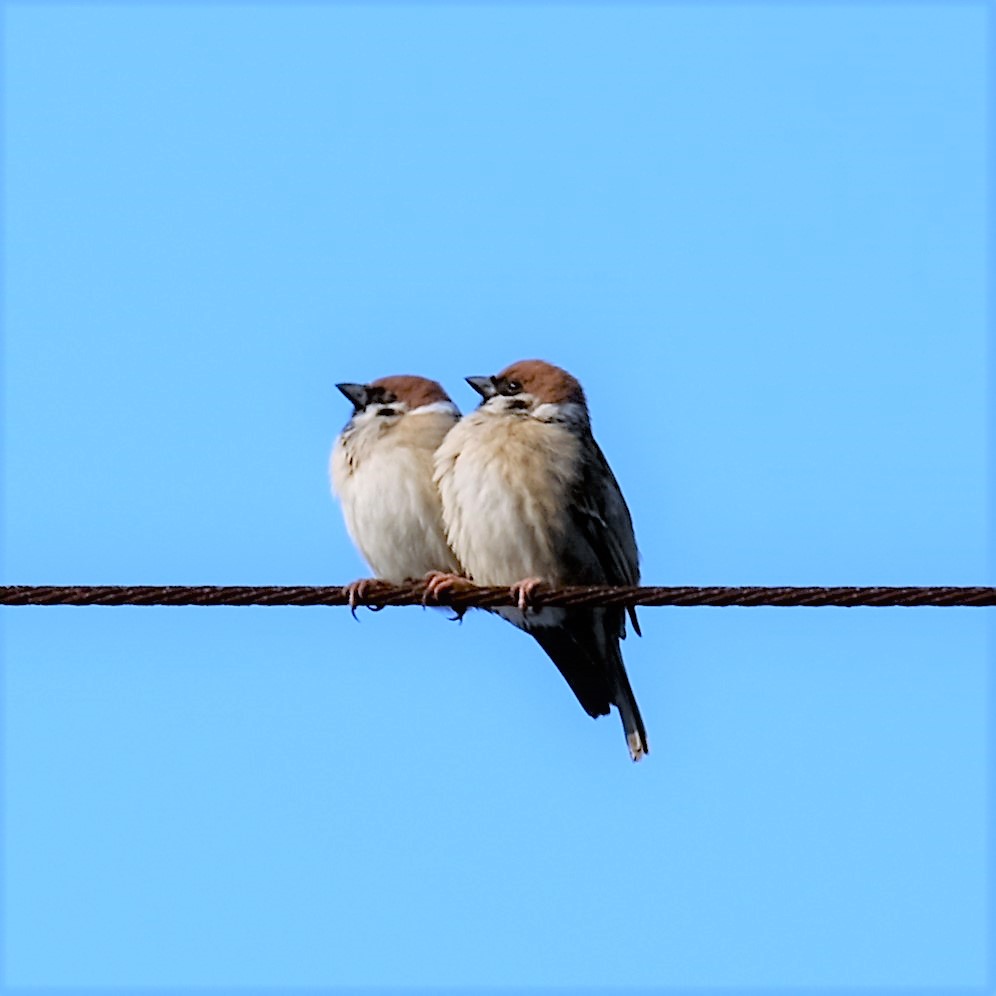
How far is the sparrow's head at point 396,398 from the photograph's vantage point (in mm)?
9688

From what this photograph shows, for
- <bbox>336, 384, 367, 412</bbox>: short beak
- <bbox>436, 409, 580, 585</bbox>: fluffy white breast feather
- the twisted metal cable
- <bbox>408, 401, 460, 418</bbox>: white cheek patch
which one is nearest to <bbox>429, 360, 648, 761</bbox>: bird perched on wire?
<bbox>436, 409, 580, 585</bbox>: fluffy white breast feather

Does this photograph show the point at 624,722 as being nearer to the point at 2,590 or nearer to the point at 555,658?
the point at 555,658

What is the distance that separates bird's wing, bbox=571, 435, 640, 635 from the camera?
8977 millimetres

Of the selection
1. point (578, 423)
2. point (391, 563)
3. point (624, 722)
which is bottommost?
point (624, 722)

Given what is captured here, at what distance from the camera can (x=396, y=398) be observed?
9750 mm

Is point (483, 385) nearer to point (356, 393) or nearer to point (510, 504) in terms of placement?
point (356, 393)

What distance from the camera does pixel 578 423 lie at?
9.27 metres

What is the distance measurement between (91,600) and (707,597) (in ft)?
6.55

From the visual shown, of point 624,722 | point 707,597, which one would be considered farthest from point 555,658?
point 707,597

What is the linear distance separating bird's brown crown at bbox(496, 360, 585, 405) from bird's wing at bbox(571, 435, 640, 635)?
22 centimetres

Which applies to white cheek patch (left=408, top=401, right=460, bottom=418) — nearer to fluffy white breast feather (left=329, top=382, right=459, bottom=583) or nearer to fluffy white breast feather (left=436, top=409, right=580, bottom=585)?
fluffy white breast feather (left=329, top=382, right=459, bottom=583)

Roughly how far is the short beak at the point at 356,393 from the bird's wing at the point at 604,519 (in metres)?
1.16

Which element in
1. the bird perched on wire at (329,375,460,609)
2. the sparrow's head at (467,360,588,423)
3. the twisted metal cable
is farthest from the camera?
the sparrow's head at (467,360,588,423)

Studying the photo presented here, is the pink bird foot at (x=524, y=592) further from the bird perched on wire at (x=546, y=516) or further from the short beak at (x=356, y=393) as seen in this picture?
the short beak at (x=356, y=393)
